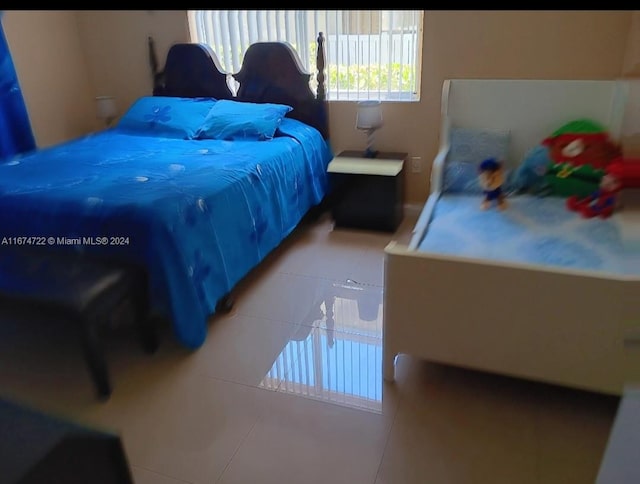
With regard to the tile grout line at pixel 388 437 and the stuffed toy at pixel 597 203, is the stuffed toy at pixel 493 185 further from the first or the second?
the tile grout line at pixel 388 437

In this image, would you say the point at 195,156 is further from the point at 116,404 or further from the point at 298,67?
the point at 116,404

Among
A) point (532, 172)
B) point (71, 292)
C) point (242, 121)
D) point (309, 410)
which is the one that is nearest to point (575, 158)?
point (532, 172)

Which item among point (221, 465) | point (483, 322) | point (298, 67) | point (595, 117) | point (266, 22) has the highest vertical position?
point (266, 22)

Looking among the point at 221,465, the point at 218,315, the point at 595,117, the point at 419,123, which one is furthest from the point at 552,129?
the point at 221,465

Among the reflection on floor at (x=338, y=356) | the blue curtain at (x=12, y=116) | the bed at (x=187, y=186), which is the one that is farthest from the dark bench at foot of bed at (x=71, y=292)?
the reflection on floor at (x=338, y=356)

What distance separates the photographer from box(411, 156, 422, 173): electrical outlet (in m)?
2.85

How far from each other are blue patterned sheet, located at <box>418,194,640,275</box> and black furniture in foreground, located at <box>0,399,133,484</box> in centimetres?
114

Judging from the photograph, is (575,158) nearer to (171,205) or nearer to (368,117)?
(368,117)

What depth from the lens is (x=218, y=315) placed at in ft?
6.62

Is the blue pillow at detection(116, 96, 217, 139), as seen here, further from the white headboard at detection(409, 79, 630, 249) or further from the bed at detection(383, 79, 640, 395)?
the bed at detection(383, 79, 640, 395)

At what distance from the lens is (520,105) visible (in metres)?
2.12

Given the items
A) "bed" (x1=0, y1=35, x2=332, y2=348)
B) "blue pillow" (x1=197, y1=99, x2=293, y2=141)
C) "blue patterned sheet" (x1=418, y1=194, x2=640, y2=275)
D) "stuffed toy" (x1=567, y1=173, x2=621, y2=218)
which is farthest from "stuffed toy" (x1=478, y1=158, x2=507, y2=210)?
"blue pillow" (x1=197, y1=99, x2=293, y2=141)

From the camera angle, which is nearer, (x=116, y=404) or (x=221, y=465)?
(x=221, y=465)

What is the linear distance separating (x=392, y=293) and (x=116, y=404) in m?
0.96
